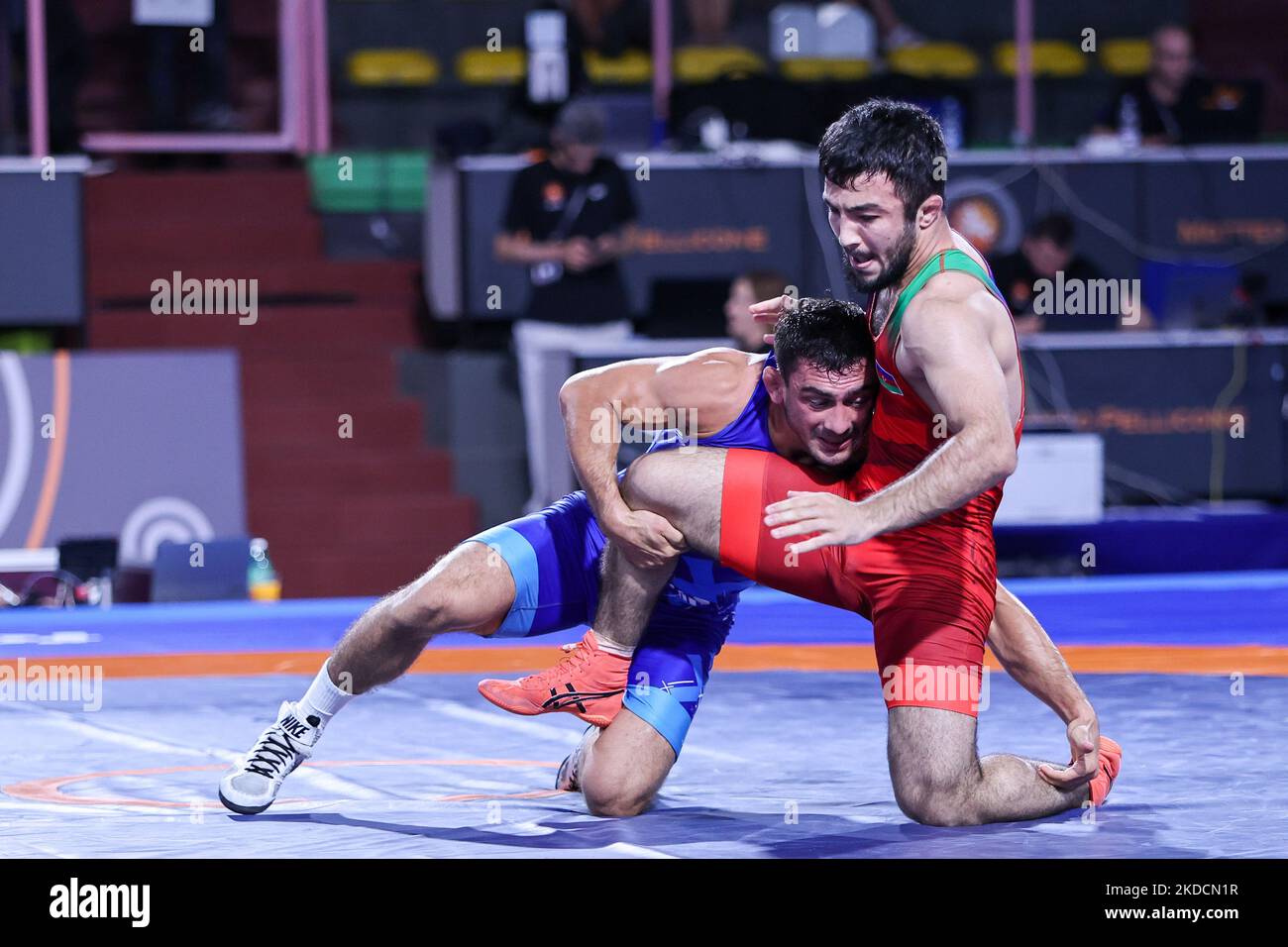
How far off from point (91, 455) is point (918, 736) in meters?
4.92

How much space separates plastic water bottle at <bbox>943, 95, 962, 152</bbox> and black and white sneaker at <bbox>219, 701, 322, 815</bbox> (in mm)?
6294

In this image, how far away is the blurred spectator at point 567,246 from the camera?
8258 mm

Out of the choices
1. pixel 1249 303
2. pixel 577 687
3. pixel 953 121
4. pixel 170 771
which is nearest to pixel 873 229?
pixel 577 687

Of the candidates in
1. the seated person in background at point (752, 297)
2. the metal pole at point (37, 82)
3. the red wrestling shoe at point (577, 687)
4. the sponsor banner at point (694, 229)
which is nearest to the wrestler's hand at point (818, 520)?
the red wrestling shoe at point (577, 687)

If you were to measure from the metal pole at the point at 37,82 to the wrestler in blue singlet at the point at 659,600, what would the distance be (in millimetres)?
5733

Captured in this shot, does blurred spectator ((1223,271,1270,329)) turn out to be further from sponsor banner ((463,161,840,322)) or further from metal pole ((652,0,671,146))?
metal pole ((652,0,671,146))

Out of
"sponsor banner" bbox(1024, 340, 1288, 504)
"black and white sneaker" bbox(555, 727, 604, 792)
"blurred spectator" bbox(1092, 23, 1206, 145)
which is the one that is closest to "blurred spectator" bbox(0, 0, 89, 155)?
"sponsor banner" bbox(1024, 340, 1288, 504)

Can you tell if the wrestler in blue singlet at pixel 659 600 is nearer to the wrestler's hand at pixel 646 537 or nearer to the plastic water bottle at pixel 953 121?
the wrestler's hand at pixel 646 537

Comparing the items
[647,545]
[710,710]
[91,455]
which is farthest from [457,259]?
[647,545]

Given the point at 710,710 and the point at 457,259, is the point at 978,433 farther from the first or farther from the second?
the point at 457,259

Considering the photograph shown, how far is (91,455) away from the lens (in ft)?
25.4

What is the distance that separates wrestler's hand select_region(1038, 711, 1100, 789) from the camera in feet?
12.0

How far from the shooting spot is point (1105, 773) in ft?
12.4

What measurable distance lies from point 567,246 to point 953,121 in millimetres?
2273
